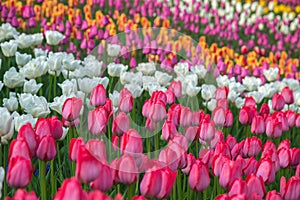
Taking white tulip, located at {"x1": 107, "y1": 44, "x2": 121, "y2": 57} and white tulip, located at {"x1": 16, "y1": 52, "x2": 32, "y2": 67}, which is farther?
white tulip, located at {"x1": 107, "y1": 44, "x2": 121, "y2": 57}

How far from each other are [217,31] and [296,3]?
4.24 m

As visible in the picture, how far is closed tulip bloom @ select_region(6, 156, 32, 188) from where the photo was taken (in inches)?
71.7

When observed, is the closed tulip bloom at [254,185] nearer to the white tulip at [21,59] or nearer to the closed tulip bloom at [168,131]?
the closed tulip bloom at [168,131]

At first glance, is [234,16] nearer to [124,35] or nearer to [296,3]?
[296,3]

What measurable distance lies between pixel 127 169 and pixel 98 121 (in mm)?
567

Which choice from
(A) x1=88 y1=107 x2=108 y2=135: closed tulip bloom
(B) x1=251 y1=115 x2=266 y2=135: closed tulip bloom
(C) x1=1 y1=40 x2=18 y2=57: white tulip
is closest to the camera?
(A) x1=88 y1=107 x2=108 y2=135: closed tulip bloom

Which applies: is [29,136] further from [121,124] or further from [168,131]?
[168,131]

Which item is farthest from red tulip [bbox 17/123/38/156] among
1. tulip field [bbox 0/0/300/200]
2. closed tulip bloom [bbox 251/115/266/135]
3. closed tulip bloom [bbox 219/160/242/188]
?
closed tulip bloom [bbox 251/115/266/135]

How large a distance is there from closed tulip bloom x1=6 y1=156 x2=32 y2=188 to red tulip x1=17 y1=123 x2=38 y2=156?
0.85ft

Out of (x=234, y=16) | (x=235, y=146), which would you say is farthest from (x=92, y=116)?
(x=234, y=16)

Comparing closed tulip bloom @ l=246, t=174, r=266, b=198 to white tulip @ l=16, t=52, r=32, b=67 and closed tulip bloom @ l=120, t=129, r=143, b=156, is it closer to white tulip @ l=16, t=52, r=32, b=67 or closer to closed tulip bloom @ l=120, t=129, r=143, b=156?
closed tulip bloom @ l=120, t=129, r=143, b=156

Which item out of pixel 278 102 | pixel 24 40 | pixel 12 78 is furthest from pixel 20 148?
pixel 24 40

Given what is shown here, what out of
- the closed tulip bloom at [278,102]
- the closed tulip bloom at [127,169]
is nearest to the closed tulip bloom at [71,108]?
the closed tulip bloom at [127,169]

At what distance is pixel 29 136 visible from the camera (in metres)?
2.14
